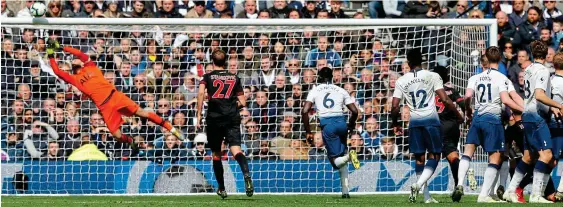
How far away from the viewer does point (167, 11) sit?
859 inches

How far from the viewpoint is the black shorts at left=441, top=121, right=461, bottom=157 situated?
1511cm

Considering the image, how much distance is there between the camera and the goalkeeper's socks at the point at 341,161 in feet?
50.8

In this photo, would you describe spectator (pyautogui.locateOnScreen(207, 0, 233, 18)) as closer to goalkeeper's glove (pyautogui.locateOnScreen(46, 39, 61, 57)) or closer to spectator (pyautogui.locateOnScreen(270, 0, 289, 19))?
spectator (pyautogui.locateOnScreen(270, 0, 289, 19))

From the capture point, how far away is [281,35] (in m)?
20.2

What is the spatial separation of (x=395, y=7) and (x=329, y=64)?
11.8ft

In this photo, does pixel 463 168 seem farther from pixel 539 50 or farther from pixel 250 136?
pixel 250 136

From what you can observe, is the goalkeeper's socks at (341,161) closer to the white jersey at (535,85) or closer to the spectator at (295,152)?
the spectator at (295,152)

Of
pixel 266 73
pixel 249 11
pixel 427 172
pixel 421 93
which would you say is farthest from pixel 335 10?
pixel 427 172

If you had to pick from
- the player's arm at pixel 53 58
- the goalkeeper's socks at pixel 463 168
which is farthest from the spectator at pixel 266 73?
the goalkeeper's socks at pixel 463 168

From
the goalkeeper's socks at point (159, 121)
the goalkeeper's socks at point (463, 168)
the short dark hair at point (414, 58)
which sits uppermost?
the short dark hair at point (414, 58)

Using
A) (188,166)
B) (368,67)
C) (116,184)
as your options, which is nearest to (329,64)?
(368,67)

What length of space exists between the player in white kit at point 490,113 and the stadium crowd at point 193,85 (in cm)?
531

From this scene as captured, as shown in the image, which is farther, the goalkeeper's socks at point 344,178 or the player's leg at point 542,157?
the goalkeeper's socks at point 344,178

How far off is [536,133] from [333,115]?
11.7 ft
